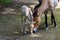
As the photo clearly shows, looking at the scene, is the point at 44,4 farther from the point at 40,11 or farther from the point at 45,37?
the point at 45,37

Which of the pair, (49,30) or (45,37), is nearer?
(45,37)

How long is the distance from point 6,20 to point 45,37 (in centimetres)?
194

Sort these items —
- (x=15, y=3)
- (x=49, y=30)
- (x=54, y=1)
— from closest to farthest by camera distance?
(x=49, y=30), (x=54, y=1), (x=15, y=3)

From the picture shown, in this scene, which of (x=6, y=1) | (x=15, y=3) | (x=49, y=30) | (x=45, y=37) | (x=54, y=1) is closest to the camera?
(x=45, y=37)

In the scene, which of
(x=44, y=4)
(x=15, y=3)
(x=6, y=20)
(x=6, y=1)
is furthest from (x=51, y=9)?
(x=15, y=3)

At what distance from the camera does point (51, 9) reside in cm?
737

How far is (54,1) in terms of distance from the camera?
25.6 feet

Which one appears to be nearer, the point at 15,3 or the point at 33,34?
the point at 33,34

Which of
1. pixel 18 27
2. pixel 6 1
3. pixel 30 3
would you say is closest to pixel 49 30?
pixel 18 27

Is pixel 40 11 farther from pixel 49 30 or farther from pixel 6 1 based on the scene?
pixel 6 1

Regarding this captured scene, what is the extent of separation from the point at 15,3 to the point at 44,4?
3360 mm

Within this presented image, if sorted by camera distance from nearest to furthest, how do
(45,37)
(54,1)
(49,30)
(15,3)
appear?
(45,37) < (49,30) < (54,1) < (15,3)

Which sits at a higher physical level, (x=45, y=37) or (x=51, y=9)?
(x=51, y=9)

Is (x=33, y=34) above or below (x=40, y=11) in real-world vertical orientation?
below
